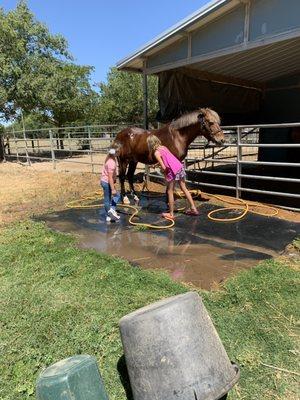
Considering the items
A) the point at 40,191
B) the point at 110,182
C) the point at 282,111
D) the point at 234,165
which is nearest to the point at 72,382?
the point at 110,182

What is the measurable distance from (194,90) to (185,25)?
6.34 ft

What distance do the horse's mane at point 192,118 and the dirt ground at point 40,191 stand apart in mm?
2045

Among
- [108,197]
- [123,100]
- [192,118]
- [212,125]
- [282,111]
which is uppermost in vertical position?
[123,100]

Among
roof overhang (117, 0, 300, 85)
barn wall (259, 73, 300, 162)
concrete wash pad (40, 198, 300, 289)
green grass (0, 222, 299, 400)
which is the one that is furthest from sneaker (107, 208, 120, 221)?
barn wall (259, 73, 300, 162)

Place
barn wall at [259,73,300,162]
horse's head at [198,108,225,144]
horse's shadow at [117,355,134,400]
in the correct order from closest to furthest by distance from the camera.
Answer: horse's shadow at [117,355,134,400] < horse's head at [198,108,225,144] < barn wall at [259,73,300,162]

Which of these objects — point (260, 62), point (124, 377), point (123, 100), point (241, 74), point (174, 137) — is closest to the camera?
point (124, 377)

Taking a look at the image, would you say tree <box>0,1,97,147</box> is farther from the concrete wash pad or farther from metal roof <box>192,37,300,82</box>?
the concrete wash pad

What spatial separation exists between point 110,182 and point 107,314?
284 cm

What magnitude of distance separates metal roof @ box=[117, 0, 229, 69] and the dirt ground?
3032 millimetres

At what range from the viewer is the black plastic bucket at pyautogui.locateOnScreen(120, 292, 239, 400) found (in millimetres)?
1877

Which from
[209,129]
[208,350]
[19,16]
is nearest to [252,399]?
[208,350]

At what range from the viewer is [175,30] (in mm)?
6852

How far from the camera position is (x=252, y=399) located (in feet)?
6.83

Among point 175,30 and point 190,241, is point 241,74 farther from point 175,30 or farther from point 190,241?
point 190,241
